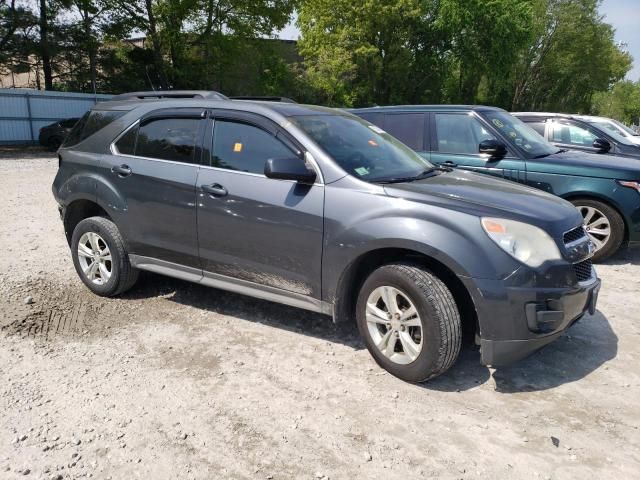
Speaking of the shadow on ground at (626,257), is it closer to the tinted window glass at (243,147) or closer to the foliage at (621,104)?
the tinted window glass at (243,147)

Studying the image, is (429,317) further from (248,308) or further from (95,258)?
(95,258)

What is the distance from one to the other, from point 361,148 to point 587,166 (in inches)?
138

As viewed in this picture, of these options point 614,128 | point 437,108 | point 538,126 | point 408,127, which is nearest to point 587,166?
point 437,108

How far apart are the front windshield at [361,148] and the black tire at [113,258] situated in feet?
6.39

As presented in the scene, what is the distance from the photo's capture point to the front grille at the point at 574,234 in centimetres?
339

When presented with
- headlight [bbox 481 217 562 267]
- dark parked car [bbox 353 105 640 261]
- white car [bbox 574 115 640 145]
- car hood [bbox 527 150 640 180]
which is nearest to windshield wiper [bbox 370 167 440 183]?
headlight [bbox 481 217 562 267]

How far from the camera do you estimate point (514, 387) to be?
3.45 m

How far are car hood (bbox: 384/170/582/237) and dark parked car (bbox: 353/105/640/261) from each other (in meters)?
2.58

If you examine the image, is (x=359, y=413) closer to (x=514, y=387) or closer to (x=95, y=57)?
(x=514, y=387)

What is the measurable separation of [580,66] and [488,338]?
46545mm

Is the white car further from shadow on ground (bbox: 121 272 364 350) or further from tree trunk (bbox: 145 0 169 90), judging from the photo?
tree trunk (bbox: 145 0 169 90)

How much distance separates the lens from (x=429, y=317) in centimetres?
Result: 321

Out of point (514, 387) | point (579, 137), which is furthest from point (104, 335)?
point (579, 137)

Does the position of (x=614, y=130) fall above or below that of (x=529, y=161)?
above
